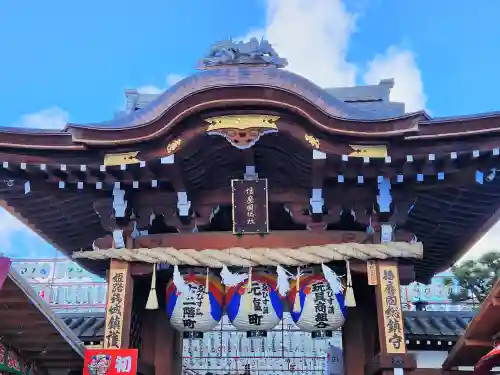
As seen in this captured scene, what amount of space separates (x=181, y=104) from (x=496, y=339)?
5.03 metres

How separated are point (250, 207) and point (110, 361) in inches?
110

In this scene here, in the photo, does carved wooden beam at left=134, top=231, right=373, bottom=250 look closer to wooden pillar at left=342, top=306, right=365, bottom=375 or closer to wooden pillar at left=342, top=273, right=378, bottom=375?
wooden pillar at left=342, top=273, right=378, bottom=375

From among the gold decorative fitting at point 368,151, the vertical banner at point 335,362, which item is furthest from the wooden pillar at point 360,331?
the gold decorative fitting at point 368,151

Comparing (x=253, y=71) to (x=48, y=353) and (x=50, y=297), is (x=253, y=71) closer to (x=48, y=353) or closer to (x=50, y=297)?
(x=48, y=353)

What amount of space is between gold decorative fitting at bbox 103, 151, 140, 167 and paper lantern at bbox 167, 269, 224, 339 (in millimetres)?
1801

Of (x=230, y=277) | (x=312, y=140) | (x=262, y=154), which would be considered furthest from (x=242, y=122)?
(x=230, y=277)

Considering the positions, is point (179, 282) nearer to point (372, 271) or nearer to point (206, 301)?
point (206, 301)

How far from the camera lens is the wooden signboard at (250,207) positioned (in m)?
7.88

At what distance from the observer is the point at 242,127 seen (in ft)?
24.1

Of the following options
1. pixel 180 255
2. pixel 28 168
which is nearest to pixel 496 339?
pixel 180 255

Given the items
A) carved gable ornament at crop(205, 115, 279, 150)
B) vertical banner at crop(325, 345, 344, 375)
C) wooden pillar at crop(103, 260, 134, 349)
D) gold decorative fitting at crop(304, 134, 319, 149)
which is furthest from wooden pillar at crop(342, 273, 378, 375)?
wooden pillar at crop(103, 260, 134, 349)

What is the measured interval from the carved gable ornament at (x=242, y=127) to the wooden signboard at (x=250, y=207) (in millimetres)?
756

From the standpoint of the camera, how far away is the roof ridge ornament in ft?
27.5

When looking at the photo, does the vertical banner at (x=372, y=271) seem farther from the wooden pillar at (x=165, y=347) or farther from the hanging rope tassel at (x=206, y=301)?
the wooden pillar at (x=165, y=347)
